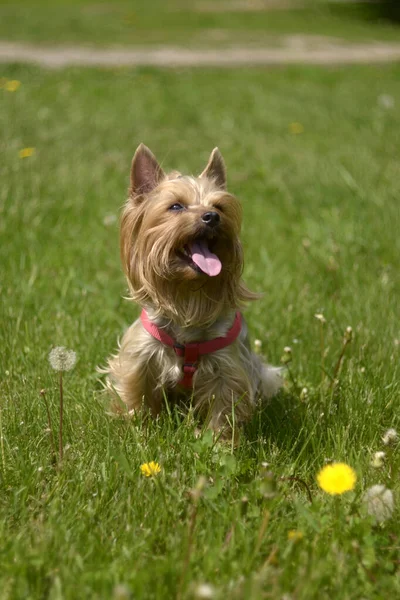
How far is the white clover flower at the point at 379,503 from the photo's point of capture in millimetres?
2605

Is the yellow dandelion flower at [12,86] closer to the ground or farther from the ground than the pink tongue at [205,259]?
closer to the ground

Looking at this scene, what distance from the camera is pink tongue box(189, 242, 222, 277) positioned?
10.8 feet

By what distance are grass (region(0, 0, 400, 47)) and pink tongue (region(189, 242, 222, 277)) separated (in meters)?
14.3

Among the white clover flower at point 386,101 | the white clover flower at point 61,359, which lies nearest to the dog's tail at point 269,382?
the white clover flower at point 61,359

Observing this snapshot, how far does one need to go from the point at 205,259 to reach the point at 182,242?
0.42 feet

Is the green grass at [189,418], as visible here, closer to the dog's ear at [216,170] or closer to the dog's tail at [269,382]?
the dog's tail at [269,382]

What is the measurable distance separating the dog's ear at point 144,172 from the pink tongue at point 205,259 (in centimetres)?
38

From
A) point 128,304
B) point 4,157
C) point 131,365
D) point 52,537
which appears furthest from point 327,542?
point 4,157

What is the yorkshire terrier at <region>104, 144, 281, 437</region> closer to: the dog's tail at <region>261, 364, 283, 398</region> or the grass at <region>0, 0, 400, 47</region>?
the dog's tail at <region>261, 364, 283, 398</region>

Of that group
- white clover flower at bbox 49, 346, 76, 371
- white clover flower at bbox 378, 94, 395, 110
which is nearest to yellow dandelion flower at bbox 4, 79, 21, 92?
white clover flower at bbox 378, 94, 395, 110

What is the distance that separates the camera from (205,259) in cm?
338

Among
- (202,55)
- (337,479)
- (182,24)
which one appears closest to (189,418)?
(337,479)

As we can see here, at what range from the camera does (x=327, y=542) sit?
8.45ft

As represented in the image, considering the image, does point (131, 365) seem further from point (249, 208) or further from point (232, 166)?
point (232, 166)
